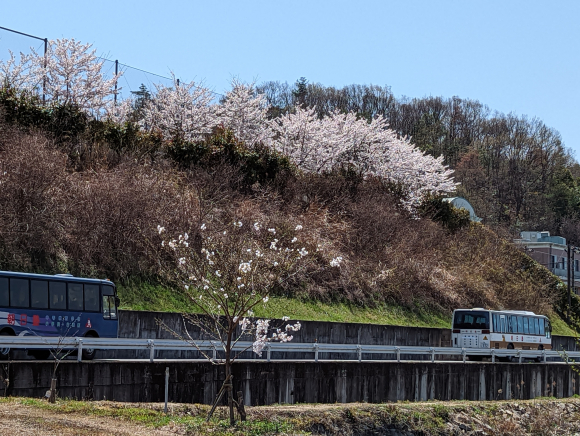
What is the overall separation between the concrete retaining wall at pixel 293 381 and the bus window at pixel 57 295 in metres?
5.33

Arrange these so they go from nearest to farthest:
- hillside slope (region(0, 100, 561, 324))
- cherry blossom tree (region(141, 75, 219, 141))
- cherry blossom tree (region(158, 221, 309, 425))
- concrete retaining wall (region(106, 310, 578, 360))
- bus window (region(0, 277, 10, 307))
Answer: cherry blossom tree (region(158, 221, 309, 425)) < bus window (region(0, 277, 10, 307)) < concrete retaining wall (region(106, 310, 578, 360)) < hillside slope (region(0, 100, 561, 324)) < cherry blossom tree (region(141, 75, 219, 141))

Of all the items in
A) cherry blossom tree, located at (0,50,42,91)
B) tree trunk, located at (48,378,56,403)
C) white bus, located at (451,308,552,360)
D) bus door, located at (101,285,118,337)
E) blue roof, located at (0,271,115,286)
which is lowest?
white bus, located at (451,308,552,360)

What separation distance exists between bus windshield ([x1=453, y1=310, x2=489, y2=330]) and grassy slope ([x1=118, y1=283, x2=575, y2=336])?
8.79ft

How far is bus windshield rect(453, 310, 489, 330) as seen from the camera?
36438mm

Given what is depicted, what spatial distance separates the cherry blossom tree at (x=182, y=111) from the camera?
4872 centimetres

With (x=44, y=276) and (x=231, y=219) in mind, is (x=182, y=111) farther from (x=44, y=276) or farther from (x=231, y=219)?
(x=44, y=276)

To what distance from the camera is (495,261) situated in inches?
2084

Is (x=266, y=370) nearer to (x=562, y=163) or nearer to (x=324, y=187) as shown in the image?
(x=324, y=187)

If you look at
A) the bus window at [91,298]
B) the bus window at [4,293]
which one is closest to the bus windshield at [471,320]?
the bus window at [91,298]

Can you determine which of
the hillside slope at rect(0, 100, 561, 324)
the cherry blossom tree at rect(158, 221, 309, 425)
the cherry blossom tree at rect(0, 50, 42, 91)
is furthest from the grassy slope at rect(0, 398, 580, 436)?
the cherry blossom tree at rect(0, 50, 42, 91)

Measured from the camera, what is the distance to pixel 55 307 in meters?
22.8

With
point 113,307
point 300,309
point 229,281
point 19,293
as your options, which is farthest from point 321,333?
point 19,293

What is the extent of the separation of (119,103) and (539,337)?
28081 millimetres

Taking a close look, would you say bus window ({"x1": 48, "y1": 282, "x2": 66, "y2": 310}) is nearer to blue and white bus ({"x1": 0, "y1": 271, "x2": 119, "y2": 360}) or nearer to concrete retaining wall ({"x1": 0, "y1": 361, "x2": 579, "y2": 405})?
blue and white bus ({"x1": 0, "y1": 271, "x2": 119, "y2": 360})
